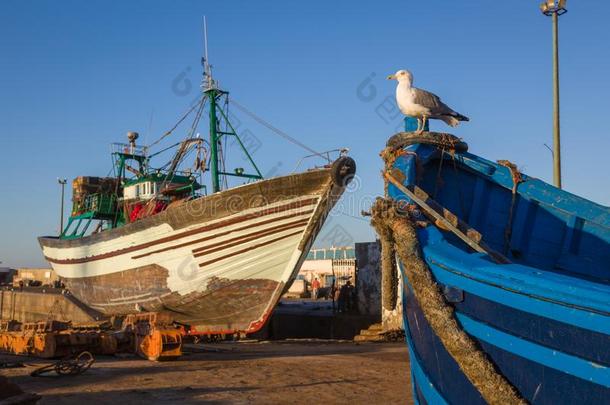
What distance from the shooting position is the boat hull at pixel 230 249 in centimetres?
1298

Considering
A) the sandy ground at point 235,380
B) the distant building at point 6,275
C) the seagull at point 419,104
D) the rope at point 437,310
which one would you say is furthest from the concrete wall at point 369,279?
the distant building at point 6,275

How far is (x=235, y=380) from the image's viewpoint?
804cm

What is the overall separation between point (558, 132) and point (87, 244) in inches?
565

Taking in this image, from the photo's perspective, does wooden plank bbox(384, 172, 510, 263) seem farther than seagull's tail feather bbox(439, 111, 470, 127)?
No

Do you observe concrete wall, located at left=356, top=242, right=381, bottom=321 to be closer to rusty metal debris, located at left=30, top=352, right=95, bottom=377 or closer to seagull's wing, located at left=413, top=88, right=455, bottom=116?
rusty metal debris, located at left=30, top=352, right=95, bottom=377

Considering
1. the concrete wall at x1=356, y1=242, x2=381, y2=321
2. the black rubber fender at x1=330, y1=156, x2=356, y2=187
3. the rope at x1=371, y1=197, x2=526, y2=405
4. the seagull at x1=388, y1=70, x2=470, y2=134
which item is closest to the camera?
the rope at x1=371, y1=197, x2=526, y2=405

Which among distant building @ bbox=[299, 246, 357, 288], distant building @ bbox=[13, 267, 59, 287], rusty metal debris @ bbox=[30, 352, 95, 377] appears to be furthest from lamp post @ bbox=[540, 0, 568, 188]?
distant building @ bbox=[13, 267, 59, 287]

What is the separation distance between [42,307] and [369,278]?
52.3 ft

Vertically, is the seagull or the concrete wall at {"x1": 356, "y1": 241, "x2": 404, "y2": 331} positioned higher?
the seagull

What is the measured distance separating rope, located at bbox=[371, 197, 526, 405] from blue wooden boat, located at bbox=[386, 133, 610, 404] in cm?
5

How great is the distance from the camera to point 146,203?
17.7 metres

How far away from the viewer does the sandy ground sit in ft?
22.5

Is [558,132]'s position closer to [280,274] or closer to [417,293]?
[280,274]

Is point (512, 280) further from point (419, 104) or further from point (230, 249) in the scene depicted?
point (230, 249)
